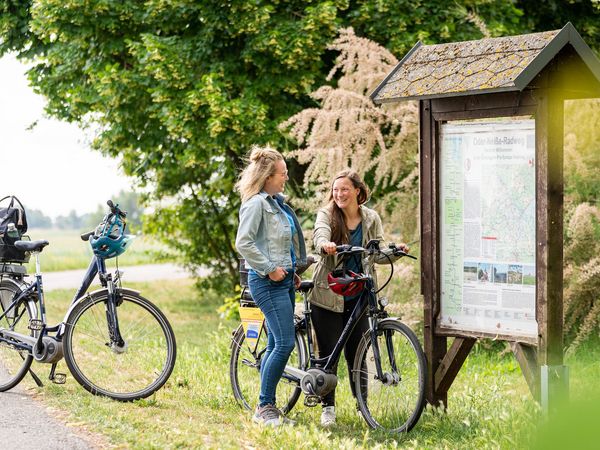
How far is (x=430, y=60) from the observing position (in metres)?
6.26

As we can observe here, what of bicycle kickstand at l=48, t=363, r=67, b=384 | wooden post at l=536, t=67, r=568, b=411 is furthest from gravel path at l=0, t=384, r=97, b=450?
wooden post at l=536, t=67, r=568, b=411

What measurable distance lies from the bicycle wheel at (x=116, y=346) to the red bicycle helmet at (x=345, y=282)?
144 centimetres

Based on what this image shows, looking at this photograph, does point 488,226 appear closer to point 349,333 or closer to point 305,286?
point 349,333

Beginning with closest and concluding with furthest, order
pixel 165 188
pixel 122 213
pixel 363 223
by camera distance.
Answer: pixel 363 223 < pixel 122 213 < pixel 165 188

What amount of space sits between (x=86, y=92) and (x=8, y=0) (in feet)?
8.91

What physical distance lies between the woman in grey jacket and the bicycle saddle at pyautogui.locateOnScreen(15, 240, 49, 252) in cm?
260

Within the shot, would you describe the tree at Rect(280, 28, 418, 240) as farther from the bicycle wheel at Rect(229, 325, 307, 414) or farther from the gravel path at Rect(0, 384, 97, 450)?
the gravel path at Rect(0, 384, 97, 450)

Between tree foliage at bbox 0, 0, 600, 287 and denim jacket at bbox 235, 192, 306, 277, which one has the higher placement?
tree foliage at bbox 0, 0, 600, 287

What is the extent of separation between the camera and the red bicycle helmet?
5703 mm

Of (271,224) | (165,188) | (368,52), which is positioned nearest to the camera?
(271,224)

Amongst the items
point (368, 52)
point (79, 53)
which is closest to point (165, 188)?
point (79, 53)

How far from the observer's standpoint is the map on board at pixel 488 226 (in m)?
5.58

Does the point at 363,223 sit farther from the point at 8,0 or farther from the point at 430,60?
the point at 8,0

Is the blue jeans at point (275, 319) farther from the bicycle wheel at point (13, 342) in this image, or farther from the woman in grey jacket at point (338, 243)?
the bicycle wheel at point (13, 342)
